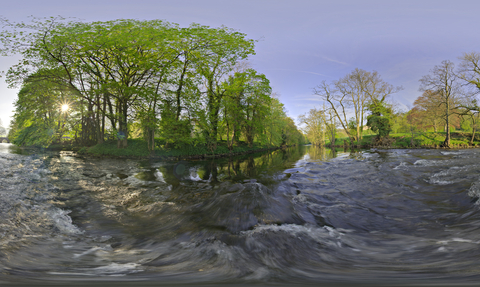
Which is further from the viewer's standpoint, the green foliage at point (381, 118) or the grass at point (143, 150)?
the green foliage at point (381, 118)

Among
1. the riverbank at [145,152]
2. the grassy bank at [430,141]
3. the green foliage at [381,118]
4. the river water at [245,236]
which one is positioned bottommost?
the river water at [245,236]

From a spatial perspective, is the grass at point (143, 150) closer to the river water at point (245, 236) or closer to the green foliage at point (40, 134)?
the green foliage at point (40, 134)

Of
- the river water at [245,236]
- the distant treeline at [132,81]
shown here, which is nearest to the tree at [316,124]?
the distant treeline at [132,81]

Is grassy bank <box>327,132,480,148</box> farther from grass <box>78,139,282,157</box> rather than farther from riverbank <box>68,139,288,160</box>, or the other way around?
grass <box>78,139,282,157</box>

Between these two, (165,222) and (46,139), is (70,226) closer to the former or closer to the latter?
(165,222)

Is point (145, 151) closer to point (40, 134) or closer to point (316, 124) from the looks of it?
point (40, 134)

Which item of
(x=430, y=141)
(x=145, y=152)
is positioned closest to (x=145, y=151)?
(x=145, y=152)

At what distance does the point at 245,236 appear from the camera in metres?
3.75

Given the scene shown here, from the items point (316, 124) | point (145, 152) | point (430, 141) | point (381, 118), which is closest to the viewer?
point (145, 152)

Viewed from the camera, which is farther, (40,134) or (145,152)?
(40,134)

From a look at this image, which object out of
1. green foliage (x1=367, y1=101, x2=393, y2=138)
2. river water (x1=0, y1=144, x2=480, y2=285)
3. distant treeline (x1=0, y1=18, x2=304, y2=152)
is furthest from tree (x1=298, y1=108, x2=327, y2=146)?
river water (x1=0, y1=144, x2=480, y2=285)

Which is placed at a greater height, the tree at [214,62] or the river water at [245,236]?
the tree at [214,62]

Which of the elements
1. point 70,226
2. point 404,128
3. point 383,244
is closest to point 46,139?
point 70,226

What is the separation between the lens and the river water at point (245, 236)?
2646mm
